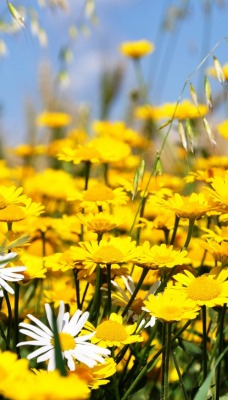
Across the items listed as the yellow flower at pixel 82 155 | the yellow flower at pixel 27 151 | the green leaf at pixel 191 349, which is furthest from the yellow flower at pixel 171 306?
the yellow flower at pixel 27 151

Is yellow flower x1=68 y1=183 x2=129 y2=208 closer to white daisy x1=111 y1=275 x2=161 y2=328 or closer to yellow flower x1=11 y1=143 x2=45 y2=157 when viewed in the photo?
white daisy x1=111 y1=275 x2=161 y2=328

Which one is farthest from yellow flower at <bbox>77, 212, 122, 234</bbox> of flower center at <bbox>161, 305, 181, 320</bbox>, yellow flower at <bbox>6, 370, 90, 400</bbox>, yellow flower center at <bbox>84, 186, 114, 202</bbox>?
yellow flower at <bbox>6, 370, 90, 400</bbox>

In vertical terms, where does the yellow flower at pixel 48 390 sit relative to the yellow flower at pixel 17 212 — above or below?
below

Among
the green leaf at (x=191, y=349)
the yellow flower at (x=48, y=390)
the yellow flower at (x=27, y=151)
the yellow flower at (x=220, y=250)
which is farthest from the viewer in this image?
the yellow flower at (x=27, y=151)

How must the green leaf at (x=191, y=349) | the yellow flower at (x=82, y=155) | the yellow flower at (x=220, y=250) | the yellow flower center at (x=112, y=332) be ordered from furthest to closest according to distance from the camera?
the yellow flower at (x=82, y=155) < the green leaf at (x=191, y=349) < the yellow flower at (x=220, y=250) < the yellow flower center at (x=112, y=332)

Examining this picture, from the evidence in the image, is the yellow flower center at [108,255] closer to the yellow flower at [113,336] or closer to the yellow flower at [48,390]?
the yellow flower at [113,336]

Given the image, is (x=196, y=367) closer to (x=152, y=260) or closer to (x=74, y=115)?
(x=152, y=260)

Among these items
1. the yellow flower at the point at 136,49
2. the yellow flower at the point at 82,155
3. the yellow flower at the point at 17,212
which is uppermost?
the yellow flower at the point at 136,49
